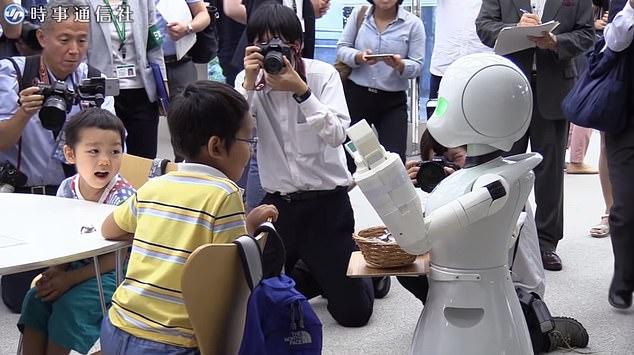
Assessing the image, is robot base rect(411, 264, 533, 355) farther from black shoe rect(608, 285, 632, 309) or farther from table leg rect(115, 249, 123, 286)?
black shoe rect(608, 285, 632, 309)

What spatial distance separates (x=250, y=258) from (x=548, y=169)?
205 cm

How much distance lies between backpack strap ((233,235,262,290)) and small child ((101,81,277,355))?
0.11 m

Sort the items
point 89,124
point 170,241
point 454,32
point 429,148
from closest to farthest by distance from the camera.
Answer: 1. point 170,241
2. point 89,124
3. point 429,148
4. point 454,32

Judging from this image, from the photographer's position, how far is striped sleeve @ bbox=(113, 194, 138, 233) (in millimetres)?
1716

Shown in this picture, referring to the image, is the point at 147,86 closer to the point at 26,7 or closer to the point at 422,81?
the point at 26,7

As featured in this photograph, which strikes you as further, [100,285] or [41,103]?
[41,103]

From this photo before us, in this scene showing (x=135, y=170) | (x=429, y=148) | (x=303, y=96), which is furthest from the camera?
(x=429, y=148)

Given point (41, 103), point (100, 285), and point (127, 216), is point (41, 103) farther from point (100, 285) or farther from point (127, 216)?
point (127, 216)

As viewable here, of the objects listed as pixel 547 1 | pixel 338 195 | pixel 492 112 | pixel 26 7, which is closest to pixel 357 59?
pixel 547 1

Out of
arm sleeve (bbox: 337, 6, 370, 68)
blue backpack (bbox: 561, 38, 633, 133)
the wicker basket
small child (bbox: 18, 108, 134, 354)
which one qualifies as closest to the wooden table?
the wicker basket

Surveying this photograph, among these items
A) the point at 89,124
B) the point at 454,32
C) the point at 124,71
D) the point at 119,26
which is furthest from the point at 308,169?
the point at 454,32

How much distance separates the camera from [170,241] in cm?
160

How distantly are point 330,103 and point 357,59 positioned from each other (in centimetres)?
109

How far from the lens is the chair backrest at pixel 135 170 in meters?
2.38
